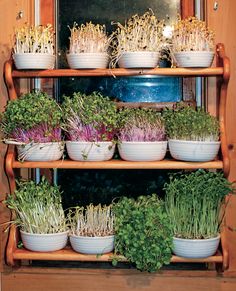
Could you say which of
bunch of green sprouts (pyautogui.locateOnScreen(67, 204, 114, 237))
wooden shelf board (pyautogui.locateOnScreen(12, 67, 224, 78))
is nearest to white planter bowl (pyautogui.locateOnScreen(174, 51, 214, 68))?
wooden shelf board (pyautogui.locateOnScreen(12, 67, 224, 78))

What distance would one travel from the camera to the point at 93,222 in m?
2.27

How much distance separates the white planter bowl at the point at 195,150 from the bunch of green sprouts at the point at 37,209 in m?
0.56

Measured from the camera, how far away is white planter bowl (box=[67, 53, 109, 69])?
7.22 feet

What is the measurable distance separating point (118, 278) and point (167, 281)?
22 centimetres

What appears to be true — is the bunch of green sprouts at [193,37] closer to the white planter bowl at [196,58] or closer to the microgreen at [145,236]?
the white planter bowl at [196,58]

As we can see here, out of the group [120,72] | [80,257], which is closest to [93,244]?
[80,257]

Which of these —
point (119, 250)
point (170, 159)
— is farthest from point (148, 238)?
point (170, 159)

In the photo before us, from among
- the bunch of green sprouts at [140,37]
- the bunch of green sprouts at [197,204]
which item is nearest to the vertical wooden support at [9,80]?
the bunch of green sprouts at [140,37]

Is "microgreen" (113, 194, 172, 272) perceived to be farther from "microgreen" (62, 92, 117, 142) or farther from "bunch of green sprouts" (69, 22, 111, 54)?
"bunch of green sprouts" (69, 22, 111, 54)

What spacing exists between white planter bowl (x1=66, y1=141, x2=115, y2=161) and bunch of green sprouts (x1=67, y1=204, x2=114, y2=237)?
0.23 metres

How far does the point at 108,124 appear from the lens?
2.19 meters

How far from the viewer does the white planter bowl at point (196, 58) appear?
7.14ft

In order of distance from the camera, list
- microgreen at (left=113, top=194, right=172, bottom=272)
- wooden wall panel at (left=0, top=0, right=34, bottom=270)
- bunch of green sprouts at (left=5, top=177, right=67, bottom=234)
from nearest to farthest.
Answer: microgreen at (left=113, top=194, right=172, bottom=272) < bunch of green sprouts at (left=5, top=177, right=67, bottom=234) < wooden wall panel at (left=0, top=0, right=34, bottom=270)

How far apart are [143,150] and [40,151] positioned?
42 cm
